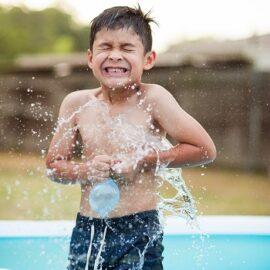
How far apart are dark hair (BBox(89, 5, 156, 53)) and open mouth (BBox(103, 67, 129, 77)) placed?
121 millimetres

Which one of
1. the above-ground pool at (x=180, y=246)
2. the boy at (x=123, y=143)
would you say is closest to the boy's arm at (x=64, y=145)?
the boy at (x=123, y=143)

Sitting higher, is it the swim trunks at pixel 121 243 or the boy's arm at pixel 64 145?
the boy's arm at pixel 64 145

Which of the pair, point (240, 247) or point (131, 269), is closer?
point (131, 269)

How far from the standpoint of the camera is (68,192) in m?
4.98

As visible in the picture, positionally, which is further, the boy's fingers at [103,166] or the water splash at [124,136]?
the water splash at [124,136]

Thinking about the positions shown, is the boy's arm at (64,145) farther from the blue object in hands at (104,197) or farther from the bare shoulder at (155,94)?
the bare shoulder at (155,94)

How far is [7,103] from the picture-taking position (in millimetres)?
7527

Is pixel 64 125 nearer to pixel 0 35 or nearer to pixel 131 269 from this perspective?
pixel 131 269

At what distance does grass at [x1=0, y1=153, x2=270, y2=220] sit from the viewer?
5.14 meters

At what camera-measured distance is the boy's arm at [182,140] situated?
220 centimetres

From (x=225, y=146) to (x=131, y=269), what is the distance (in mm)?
5000

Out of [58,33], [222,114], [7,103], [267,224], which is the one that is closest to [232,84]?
[222,114]

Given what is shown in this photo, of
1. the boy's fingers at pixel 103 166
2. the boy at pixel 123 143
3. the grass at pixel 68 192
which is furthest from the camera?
the grass at pixel 68 192

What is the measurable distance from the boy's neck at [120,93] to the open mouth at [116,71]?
0.05m
